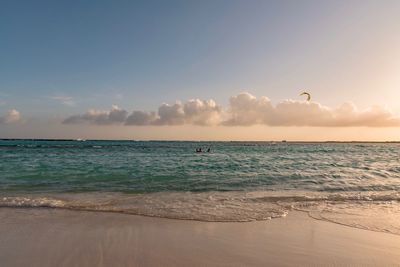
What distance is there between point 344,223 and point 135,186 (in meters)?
10.2

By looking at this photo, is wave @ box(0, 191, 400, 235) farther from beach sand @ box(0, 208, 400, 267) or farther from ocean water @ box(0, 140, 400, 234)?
beach sand @ box(0, 208, 400, 267)

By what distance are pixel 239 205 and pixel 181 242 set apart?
5.03 metres

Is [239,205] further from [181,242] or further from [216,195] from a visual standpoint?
[181,242]

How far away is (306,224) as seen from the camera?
9.42 metres

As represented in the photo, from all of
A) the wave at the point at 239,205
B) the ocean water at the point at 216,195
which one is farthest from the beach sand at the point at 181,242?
the ocean water at the point at 216,195

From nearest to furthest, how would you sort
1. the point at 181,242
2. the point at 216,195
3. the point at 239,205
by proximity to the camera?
the point at 181,242
the point at 239,205
the point at 216,195

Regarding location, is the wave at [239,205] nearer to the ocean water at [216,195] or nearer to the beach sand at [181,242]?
the ocean water at [216,195]

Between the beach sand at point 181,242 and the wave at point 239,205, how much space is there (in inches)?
31.7

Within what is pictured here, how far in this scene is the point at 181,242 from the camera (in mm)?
7480

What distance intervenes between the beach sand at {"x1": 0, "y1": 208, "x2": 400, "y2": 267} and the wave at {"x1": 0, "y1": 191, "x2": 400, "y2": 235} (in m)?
0.81

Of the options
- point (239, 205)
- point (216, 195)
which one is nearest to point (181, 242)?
point (239, 205)

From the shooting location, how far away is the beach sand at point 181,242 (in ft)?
20.8

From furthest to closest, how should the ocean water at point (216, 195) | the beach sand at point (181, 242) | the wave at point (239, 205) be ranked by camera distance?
the ocean water at point (216, 195) → the wave at point (239, 205) → the beach sand at point (181, 242)

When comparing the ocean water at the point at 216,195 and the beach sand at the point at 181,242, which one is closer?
the beach sand at the point at 181,242
